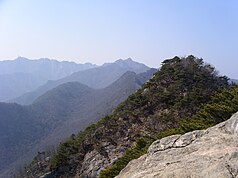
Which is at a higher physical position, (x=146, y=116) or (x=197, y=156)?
(x=197, y=156)

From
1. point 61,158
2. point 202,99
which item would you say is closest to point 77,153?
point 61,158

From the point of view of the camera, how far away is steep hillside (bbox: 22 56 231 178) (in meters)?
34.2

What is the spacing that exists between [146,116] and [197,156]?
2977cm

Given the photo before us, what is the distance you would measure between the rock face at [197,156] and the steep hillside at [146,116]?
2032 cm

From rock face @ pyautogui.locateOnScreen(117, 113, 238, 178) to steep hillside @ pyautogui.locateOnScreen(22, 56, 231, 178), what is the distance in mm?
20323

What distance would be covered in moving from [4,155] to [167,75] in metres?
143

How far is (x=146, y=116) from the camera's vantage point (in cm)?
3841

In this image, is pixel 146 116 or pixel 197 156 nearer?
pixel 197 156

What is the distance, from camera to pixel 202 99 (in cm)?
3359

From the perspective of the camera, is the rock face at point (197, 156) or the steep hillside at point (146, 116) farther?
the steep hillside at point (146, 116)

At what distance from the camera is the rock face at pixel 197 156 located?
7.79 metres

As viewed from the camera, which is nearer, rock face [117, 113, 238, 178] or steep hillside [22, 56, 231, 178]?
rock face [117, 113, 238, 178]

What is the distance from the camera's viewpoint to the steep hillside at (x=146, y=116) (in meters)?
34.2

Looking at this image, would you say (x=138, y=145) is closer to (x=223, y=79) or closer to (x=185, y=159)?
(x=185, y=159)
